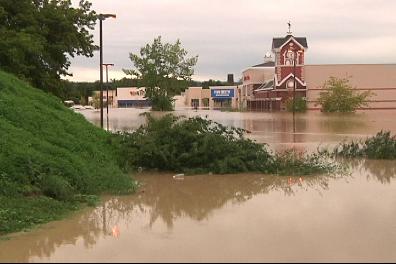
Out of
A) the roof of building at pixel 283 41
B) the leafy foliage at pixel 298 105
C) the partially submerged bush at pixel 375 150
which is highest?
the roof of building at pixel 283 41

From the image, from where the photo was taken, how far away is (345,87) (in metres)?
70.9

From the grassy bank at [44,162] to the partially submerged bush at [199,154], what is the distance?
92 centimetres

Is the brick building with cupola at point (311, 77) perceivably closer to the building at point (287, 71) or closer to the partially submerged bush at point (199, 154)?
the building at point (287, 71)

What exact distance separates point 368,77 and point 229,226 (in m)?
78.6

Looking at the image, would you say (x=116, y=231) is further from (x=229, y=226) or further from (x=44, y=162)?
(x=44, y=162)

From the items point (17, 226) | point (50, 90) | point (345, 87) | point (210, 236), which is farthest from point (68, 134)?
point (345, 87)

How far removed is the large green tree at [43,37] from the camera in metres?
21.8

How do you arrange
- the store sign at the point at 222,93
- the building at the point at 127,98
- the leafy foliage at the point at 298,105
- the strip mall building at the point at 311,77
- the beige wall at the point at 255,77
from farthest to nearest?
1. the building at the point at 127,98
2. the store sign at the point at 222,93
3. the beige wall at the point at 255,77
4. the strip mall building at the point at 311,77
5. the leafy foliage at the point at 298,105

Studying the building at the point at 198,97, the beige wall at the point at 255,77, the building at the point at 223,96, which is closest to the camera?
the beige wall at the point at 255,77

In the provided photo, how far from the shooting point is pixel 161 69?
93.0 meters

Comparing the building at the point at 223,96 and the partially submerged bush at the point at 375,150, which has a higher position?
the building at the point at 223,96

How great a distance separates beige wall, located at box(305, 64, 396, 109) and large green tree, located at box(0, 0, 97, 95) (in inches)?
2305

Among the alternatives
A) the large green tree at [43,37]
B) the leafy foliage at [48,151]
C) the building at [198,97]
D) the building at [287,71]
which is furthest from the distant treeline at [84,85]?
the building at [287,71]

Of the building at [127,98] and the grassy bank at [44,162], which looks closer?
the grassy bank at [44,162]
